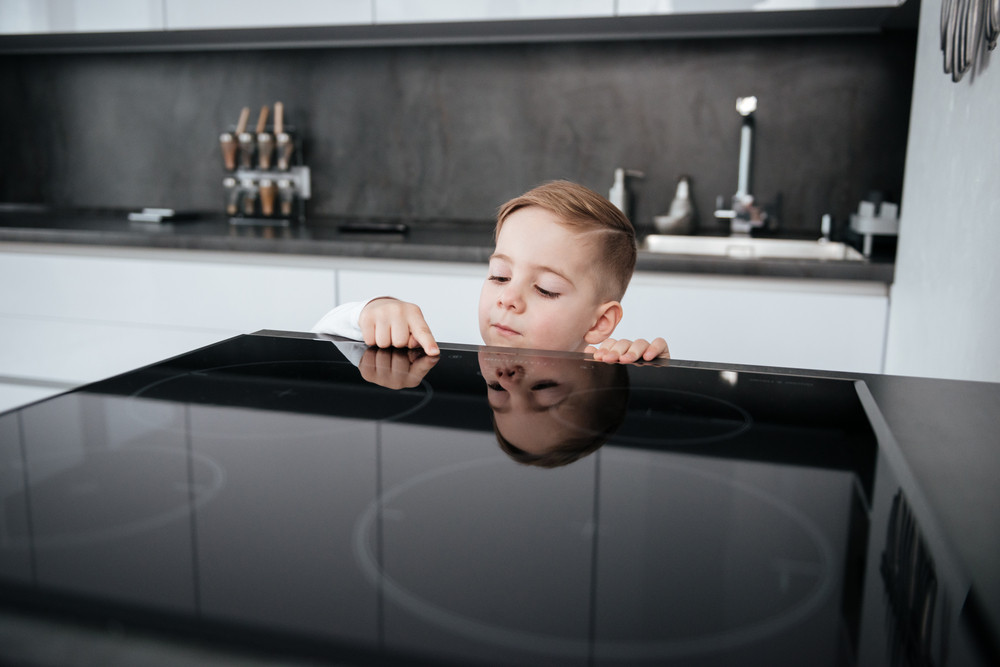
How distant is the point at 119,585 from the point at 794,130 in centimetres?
217

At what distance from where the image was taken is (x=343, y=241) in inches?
74.4

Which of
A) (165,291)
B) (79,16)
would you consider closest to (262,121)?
(79,16)

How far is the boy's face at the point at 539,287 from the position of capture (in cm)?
110

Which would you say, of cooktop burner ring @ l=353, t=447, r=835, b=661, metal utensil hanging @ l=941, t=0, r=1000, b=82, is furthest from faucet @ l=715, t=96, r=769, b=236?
cooktop burner ring @ l=353, t=447, r=835, b=661

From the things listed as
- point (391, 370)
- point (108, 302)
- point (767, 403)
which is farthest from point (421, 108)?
point (767, 403)

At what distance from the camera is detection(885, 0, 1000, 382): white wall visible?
3.27 feet

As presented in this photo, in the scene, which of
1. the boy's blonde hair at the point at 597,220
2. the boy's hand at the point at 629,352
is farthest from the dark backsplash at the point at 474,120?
the boy's hand at the point at 629,352

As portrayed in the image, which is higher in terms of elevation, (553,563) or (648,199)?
(648,199)

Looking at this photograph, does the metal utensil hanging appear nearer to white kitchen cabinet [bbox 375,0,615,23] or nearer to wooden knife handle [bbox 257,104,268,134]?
white kitchen cabinet [bbox 375,0,615,23]

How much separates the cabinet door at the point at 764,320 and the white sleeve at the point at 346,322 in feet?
2.60

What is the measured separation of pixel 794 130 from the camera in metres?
2.15

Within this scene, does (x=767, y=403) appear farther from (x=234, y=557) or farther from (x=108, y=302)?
(x=108, y=302)

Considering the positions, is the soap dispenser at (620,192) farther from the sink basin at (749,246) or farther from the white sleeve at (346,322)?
the white sleeve at (346,322)

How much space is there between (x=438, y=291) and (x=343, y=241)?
0.27m
